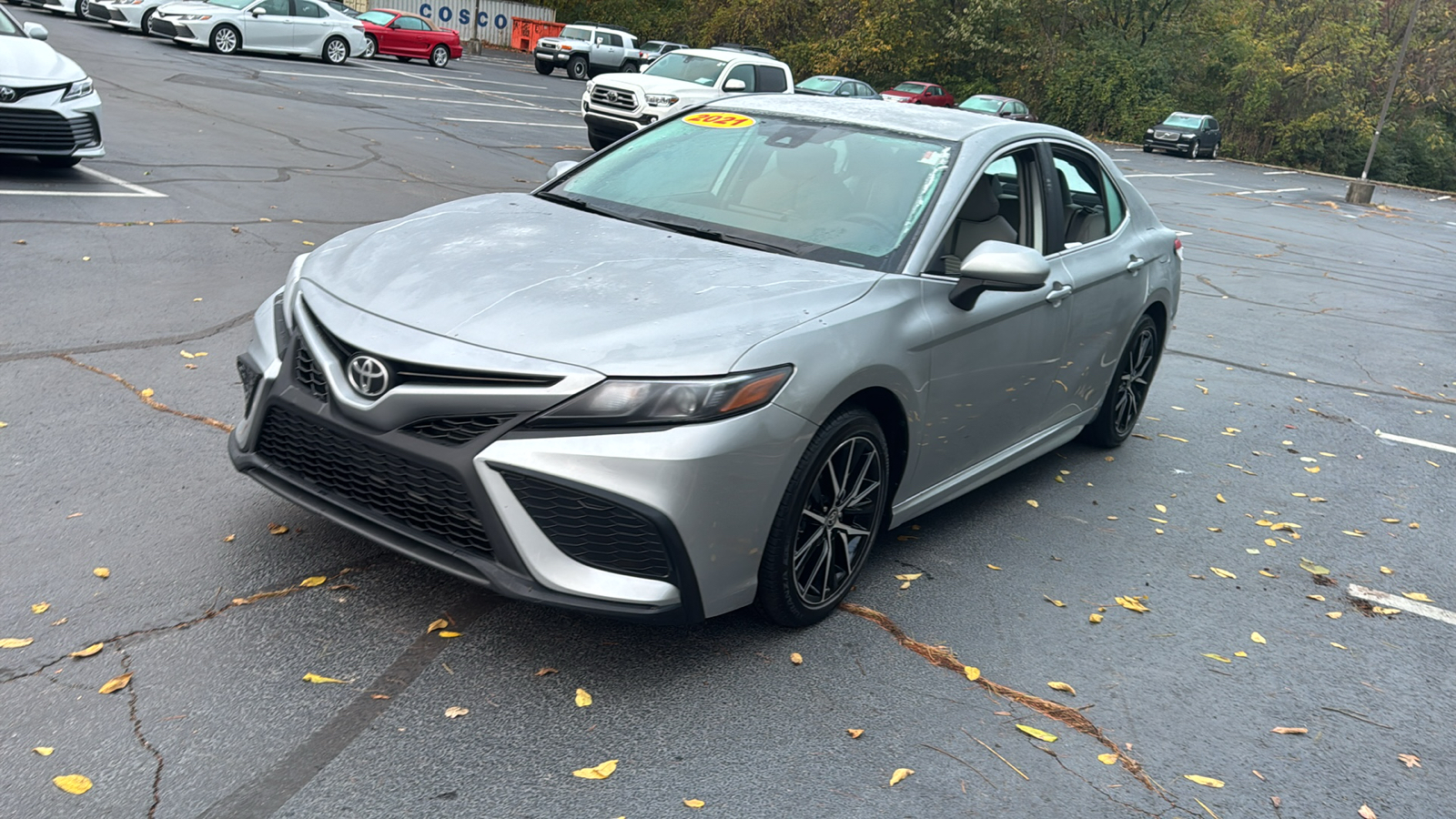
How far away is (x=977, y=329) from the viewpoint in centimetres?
442

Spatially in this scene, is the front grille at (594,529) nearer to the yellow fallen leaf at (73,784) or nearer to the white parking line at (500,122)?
the yellow fallen leaf at (73,784)

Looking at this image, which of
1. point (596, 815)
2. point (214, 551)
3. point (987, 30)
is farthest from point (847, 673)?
point (987, 30)

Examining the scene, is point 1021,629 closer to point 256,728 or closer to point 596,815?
point 596,815

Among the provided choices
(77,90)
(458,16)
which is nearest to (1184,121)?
(458,16)

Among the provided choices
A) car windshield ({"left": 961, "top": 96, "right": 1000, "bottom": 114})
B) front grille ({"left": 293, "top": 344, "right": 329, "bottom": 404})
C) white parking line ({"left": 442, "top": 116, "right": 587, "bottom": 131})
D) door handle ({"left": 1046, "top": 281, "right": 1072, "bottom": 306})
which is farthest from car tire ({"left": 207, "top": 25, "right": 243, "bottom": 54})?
front grille ({"left": 293, "top": 344, "right": 329, "bottom": 404})

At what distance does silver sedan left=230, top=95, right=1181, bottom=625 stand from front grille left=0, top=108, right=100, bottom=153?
255 inches

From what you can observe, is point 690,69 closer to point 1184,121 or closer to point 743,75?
point 743,75

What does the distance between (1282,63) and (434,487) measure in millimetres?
58064

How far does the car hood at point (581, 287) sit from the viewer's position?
336 cm

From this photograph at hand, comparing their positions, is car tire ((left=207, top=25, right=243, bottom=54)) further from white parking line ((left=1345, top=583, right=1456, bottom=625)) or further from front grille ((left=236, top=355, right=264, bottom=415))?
white parking line ((left=1345, top=583, right=1456, bottom=625))

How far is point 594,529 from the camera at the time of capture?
10.7ft

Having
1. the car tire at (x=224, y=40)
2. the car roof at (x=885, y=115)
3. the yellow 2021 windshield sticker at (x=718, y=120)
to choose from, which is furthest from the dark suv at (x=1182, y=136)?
the yellow 2021 windshield sticker at (x=718, y=120)

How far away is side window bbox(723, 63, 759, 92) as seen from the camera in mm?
19766

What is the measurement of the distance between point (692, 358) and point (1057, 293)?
7.31 feet
